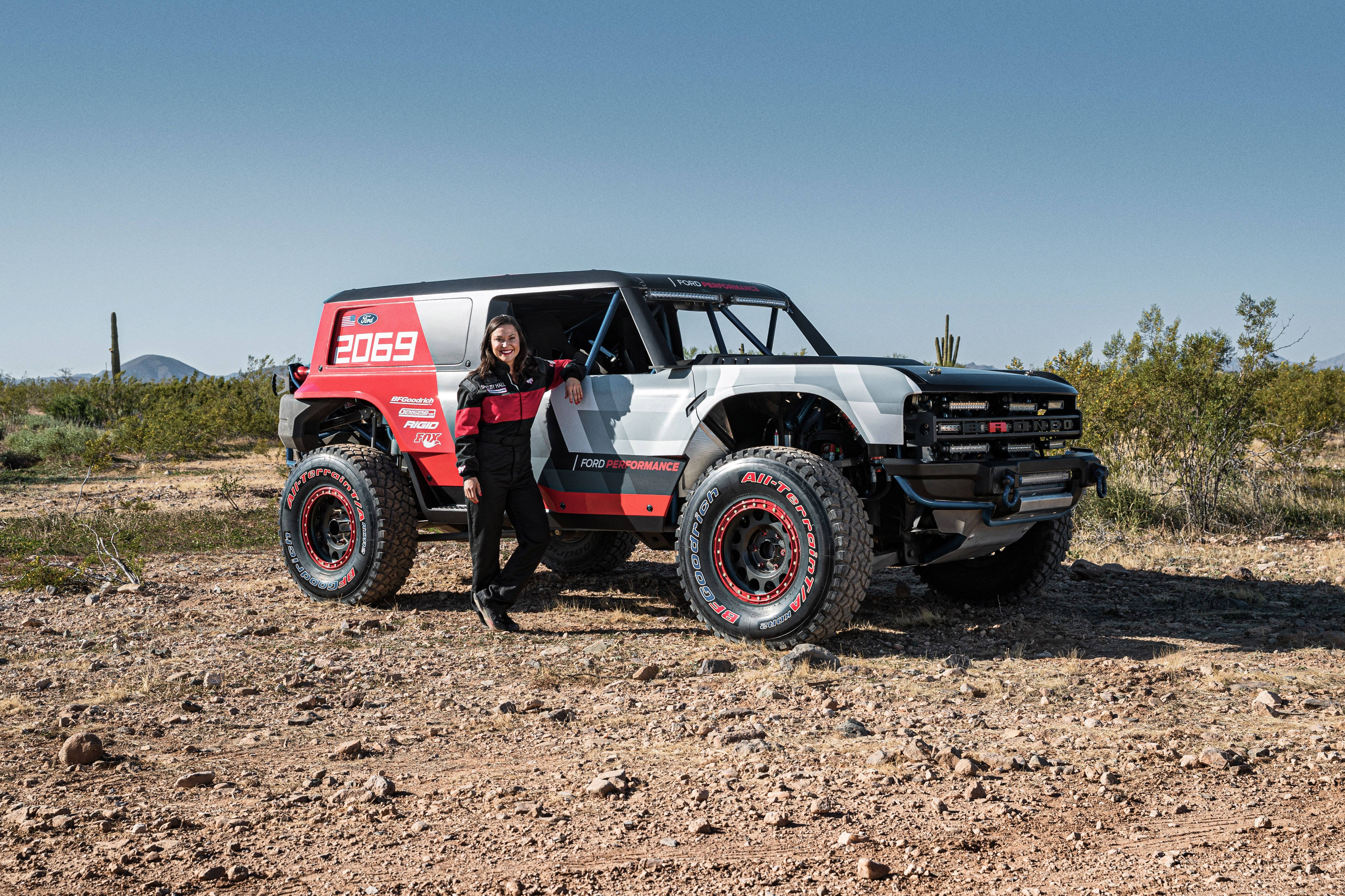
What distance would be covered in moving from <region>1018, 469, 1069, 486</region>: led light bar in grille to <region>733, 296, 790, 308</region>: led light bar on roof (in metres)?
2.51

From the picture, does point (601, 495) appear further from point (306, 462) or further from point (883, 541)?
point (306, 462)

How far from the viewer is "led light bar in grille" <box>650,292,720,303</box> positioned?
295 inches

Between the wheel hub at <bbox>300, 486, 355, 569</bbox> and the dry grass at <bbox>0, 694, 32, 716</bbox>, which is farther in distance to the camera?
the wheel hub at <bbox>300, 486, 355, 569</bbox>

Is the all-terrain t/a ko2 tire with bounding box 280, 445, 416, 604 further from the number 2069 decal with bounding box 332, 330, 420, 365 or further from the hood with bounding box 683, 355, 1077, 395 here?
the hood with bounding box 683, 355, 1077, 395

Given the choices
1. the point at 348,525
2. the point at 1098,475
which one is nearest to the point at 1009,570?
the point at 1098,475

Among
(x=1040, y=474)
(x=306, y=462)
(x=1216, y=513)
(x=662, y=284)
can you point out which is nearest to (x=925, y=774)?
(x=1040, y=474)

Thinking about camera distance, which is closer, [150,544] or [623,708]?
[623,708]

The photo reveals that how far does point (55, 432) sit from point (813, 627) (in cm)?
2397

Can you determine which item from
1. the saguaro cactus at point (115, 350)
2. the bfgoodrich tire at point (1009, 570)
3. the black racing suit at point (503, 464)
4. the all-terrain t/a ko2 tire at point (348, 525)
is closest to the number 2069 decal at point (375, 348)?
the all-terrain t/a ko2 tire at point (348, 525)

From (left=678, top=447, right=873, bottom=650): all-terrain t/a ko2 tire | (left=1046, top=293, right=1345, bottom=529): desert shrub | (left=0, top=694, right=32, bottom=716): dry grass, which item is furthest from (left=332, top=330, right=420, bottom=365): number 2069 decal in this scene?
(left=1046, top=293, right=1345, bottom=529): desert shrub

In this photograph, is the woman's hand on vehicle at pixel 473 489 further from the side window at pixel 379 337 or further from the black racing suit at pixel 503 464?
the side window at pixel 379 337

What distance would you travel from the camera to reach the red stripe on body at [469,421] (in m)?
6.97

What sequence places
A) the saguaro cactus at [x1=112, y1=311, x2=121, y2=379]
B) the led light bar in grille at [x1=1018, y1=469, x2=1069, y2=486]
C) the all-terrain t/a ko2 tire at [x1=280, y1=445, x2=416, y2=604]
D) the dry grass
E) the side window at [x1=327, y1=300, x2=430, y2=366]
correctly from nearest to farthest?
the dry grass, the led light bar in grille at [x1=1018, y1=469, x2=1069, y2=486], the all-terrain t/a ko2 tire at [x1=280, y1=445, x2=416, y2=604], the side window at [x1=327, y1=300, x2=430, y2=366], the saguaro cactus at [x1=112, y1=311, x2=121, y2=379]

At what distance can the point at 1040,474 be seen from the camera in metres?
6.94
